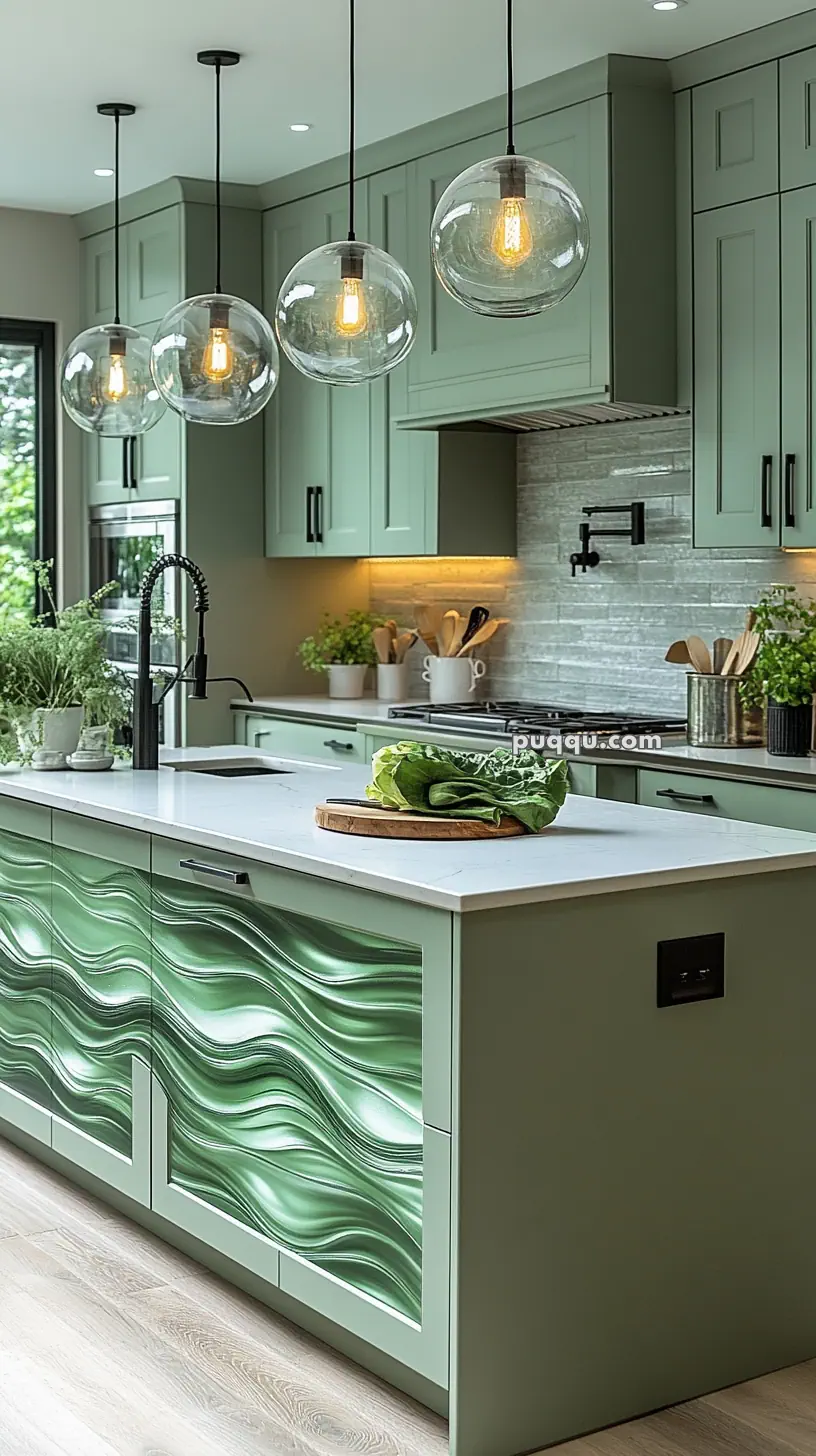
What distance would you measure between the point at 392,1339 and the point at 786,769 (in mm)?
1816

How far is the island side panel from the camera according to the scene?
239cm

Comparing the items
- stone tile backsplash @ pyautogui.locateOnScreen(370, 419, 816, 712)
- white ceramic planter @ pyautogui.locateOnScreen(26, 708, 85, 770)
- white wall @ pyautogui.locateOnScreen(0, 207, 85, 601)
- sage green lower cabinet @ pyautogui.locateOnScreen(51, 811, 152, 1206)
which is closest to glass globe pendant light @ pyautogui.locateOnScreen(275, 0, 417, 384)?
sage green lower cabinet @ pyautogui.locateOnScreen(51, 811, 152, 1206)

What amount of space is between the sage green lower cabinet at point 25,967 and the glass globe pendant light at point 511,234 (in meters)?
1.60

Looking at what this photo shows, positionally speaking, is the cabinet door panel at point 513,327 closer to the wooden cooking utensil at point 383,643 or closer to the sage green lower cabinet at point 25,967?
the wooden cooking utensil at point 383,643

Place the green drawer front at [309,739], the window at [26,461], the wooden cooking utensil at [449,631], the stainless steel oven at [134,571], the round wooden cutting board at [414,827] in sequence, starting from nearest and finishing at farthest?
the round wooden cutting board at [414,827] → the green drawer front at [309,739] → the wooden cooking utensil at [449,631] → the stainless steel oven at [134,571] → the window at [26,461]

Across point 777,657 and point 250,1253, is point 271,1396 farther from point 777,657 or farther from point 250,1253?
point 777,657

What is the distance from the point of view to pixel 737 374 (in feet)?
14.5

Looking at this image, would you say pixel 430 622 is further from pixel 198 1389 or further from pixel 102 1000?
pixel 198 1389

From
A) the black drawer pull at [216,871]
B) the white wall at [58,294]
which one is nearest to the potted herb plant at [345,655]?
the white wall at [58,294]

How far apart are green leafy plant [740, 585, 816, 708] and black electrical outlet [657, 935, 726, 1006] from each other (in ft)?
5.26

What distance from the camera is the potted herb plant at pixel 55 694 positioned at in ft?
12.5

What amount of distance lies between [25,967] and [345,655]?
260 cm

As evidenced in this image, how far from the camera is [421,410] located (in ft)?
17.1

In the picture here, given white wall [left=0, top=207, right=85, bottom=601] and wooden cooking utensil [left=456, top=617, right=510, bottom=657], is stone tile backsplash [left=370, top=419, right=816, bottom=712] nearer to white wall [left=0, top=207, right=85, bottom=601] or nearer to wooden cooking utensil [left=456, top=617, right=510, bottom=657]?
wooden cooking utensil [left=456, top=617, right=510, bottom=657]
